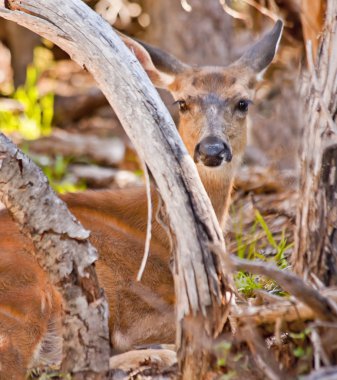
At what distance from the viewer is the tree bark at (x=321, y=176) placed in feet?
15.4

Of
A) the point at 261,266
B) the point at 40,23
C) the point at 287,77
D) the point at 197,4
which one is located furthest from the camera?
the point at 287,77

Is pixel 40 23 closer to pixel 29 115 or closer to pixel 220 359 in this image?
pixel 220 359

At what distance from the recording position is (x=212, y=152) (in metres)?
5.90

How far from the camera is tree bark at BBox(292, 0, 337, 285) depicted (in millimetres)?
4688

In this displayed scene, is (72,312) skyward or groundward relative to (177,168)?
groundward

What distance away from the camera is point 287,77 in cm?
1268

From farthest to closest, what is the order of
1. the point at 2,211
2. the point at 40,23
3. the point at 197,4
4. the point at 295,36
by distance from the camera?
1. the point at 197,4
2. the point at 295,36
3. the point at 2,211
4. the point at 40,23

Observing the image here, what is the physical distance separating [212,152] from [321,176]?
1233mm

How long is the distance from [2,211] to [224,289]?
243 cm

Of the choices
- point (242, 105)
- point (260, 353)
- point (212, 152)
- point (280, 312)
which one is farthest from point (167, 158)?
point (242, 105)

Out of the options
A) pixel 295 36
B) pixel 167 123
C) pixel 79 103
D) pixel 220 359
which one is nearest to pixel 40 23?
pixel 167 123

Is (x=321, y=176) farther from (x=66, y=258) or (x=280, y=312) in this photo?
(x=66, y=258)

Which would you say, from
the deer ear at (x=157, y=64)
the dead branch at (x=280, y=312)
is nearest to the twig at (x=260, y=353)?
the dead branch at (x=280, y=312)

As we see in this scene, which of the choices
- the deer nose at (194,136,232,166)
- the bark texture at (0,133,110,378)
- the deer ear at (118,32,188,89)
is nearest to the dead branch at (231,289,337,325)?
the bark texture at (0,133,110,378)
